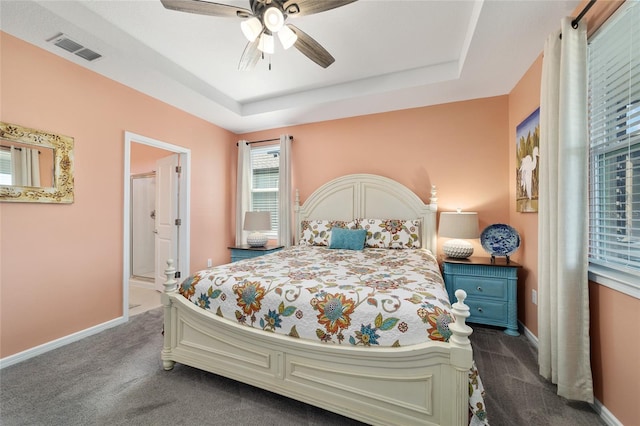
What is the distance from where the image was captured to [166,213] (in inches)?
153

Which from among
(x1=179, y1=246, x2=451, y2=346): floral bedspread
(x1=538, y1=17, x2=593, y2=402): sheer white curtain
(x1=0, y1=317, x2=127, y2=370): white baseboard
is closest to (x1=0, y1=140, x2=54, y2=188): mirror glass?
(x1=0, y1=317, x2=127, y2=370): white baseboard

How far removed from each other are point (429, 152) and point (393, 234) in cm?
121

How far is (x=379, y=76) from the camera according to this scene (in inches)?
120

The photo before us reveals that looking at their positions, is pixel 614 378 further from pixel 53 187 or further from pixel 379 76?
pixel 53 187

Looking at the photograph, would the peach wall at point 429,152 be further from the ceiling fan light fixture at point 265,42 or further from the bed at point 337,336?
the ceiling fan light fixture at point 265,42

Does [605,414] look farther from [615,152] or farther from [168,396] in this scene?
[168,396]

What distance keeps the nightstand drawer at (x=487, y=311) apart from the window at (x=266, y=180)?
9.46 ft

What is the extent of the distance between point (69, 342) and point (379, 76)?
4.13 m

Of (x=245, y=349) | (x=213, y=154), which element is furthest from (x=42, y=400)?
(x=213, y=154)

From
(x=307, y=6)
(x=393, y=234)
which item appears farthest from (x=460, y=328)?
(x=307, y=6)

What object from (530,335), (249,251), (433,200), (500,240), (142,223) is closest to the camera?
(530,335)

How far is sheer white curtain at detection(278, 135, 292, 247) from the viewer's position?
400 cm

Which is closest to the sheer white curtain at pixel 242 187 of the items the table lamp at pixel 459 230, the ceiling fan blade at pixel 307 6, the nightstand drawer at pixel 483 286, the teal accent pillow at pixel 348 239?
the teal accent pillow at pixel 348 239

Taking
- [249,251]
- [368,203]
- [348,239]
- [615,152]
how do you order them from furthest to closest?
[249,251], [368,203], [348,239], [615,152]
